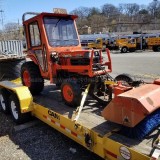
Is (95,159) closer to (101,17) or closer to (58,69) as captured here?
(58,69)

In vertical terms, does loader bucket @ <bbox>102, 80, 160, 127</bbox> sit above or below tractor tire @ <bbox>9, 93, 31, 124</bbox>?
above

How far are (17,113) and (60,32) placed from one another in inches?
89.4

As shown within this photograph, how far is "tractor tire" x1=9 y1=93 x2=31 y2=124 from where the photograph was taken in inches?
230

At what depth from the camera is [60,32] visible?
21.4 ft

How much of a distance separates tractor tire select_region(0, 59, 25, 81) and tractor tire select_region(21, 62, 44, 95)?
3.31m

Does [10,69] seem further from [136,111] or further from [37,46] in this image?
[136,111]

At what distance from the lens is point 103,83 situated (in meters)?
5.66

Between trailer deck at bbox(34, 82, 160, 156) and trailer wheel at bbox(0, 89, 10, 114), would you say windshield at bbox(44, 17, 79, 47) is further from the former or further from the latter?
trailer wheel at bbox(0, 89, 10, 114)

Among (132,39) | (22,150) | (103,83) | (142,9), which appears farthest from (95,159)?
(142,9)

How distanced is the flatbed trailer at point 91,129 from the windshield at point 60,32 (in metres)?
1.42

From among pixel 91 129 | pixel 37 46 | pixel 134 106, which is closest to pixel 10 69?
pixel 37 46

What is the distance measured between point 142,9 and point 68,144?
83.2 m

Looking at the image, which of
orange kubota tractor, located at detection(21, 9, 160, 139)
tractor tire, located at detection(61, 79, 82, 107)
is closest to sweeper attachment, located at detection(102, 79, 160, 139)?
orange kubota tractor, located at detection(21, 9, 160, 139)

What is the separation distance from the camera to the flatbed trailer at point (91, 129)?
3.36 metres
